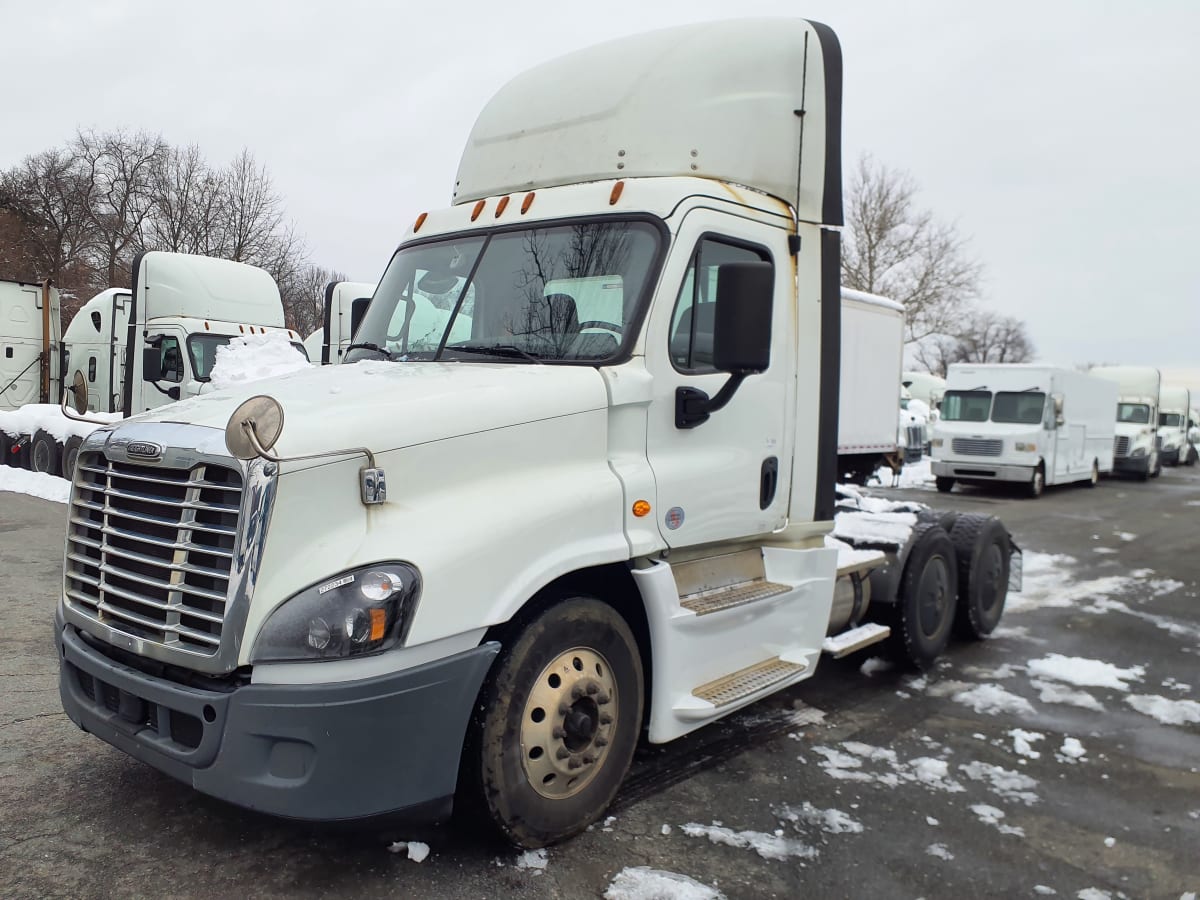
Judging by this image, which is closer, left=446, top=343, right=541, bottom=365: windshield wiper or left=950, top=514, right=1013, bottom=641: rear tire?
left=446, top=343, right=541, bottom=365: windshield wiper

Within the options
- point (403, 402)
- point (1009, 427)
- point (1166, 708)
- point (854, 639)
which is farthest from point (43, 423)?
point (1009, 427)

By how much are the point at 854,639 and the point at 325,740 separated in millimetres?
3915

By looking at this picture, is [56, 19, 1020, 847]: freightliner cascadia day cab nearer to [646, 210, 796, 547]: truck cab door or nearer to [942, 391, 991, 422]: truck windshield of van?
[646, 210, 796, 547]: truck cab door

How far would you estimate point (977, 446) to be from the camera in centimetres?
2103

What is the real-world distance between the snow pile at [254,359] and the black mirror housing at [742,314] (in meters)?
10.9

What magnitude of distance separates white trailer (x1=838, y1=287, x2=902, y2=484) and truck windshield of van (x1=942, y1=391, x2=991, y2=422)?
545 inches

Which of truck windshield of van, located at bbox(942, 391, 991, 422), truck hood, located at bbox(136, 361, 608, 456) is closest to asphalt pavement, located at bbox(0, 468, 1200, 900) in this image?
truck hood, located at bbox(136, 361, 608, 456)

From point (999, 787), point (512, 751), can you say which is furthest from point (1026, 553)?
point (512, 751)

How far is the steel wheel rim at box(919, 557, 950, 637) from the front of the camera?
6742mm

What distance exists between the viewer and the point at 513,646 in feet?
11.4

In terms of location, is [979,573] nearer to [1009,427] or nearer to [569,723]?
[569,723]

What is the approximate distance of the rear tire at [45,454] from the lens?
1480 cm

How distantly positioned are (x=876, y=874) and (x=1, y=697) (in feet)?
15.6

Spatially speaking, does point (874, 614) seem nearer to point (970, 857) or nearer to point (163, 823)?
point (970, 857)
